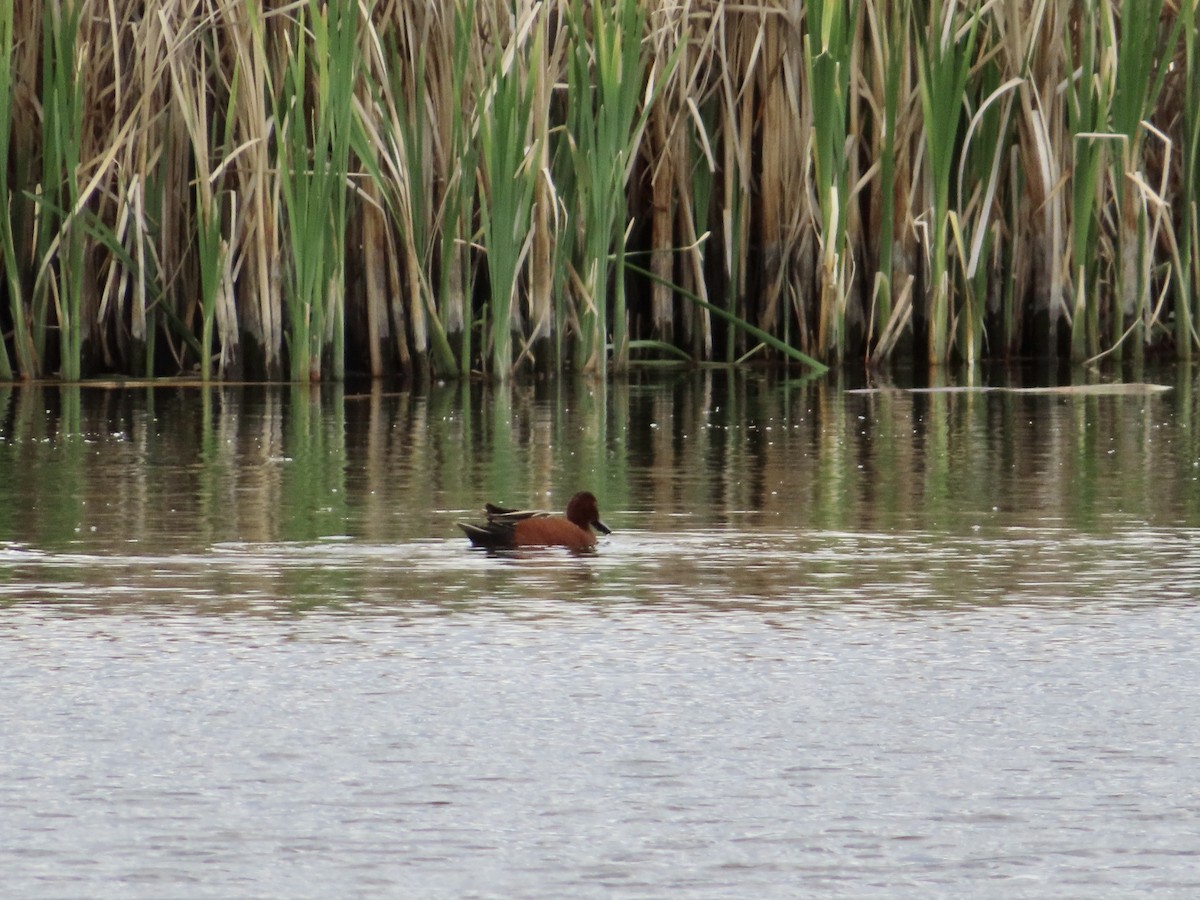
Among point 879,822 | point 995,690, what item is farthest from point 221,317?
point 879,822

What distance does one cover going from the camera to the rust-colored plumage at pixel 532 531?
6715 mm

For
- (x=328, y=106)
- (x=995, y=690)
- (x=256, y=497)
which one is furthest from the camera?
(x=328, y=106)

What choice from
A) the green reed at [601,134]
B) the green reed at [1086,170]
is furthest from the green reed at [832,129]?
the green reed at [1086,170]

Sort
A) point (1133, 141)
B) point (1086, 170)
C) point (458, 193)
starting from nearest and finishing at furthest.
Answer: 1. point (458, 193)
2. point (1086, 170)
3. point (1133, 141)

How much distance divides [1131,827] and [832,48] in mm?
9357

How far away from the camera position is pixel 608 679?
488cm

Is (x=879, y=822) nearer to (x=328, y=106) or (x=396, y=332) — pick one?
(x=328, y=106)

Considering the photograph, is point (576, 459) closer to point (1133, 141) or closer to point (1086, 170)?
point (1086, 170)

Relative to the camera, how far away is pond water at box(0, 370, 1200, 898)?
3.61 m

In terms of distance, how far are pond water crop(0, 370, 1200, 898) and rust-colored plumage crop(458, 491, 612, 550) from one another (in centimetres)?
7

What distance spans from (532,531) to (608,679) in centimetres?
188

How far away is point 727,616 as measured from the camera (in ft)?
18.4

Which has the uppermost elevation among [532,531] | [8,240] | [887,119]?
[887,119]

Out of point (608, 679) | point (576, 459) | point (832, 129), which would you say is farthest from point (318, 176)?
point (608, 679)
